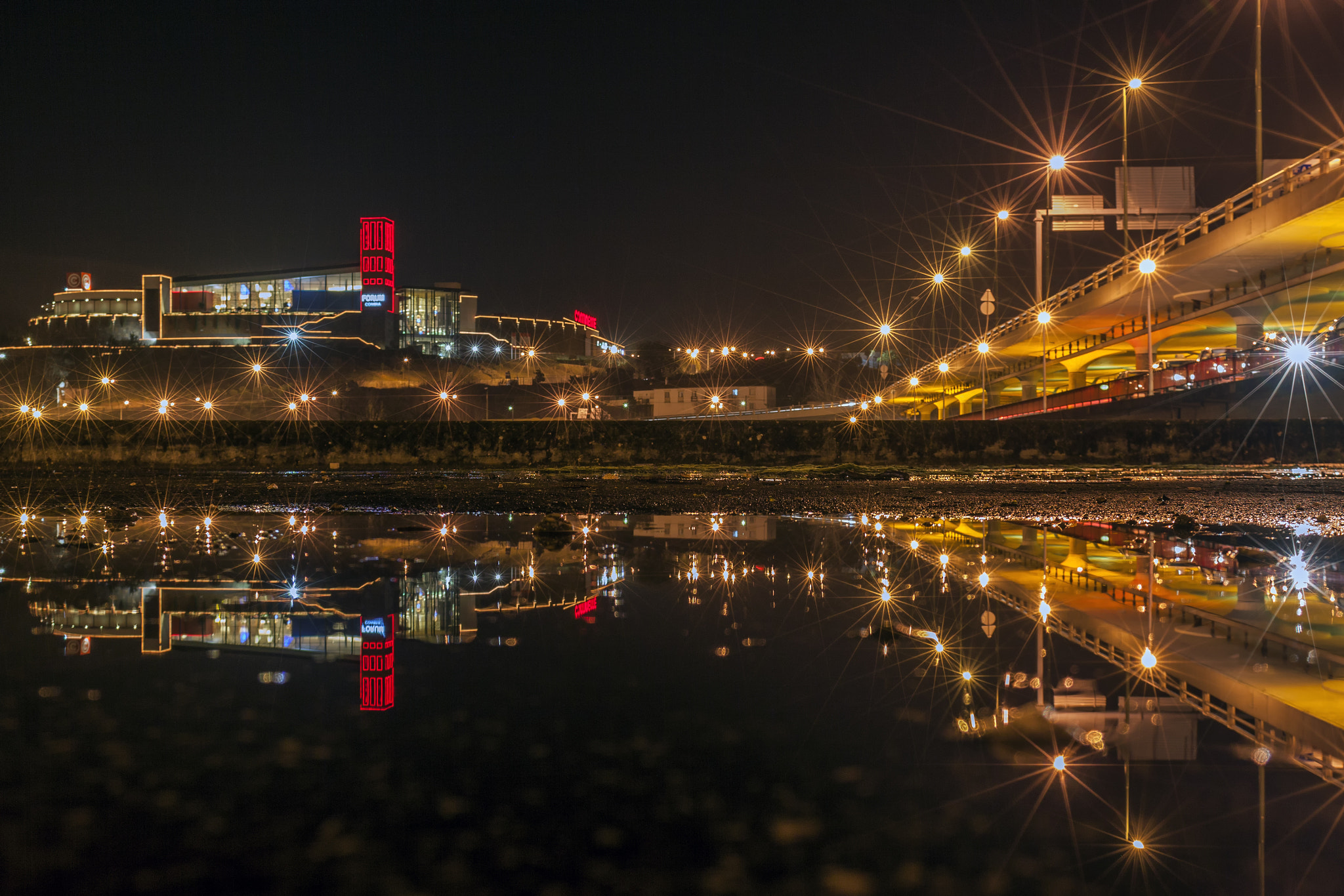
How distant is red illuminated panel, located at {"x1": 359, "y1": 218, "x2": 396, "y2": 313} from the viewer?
115625mm

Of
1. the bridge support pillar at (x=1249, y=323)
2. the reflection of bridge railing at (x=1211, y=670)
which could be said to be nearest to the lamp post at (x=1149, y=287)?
the bridge support pillar at (x=1249, y=323)

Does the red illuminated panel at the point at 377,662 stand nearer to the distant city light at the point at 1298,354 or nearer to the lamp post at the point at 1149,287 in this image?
the lamp post at the point at 1149,287

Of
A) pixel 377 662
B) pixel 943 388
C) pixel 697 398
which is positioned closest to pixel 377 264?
pixel 697 398

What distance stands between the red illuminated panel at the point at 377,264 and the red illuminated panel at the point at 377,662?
396ft

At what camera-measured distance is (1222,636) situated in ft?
15.3

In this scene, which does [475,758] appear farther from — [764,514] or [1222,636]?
[764,514]

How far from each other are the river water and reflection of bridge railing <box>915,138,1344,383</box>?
2607 cm

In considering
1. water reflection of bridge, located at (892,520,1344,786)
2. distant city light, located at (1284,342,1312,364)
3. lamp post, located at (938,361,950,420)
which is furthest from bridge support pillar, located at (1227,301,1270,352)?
water reflection of bridge, located at (892,520,1344,786)

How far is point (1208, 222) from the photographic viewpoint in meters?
33.4

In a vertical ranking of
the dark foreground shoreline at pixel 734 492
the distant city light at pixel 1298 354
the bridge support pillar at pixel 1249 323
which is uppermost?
the bridge support pillar at pixel 1249 323

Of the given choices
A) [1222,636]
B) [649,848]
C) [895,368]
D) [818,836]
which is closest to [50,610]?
[649,848]

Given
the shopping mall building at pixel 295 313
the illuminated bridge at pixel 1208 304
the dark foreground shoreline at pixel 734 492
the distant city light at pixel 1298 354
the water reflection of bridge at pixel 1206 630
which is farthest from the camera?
the shopping mall building at pixel 295 313

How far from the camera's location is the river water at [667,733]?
87.4 inches

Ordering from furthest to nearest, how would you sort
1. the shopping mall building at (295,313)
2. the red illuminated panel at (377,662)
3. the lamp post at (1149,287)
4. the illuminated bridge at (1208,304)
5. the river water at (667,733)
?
the shopping mall building at (295,313)
the lamp post at (1149,287)
the illuminated bridge at (1208,304)
the red illuminated panel at (377,662)
the river water at (667,733)
